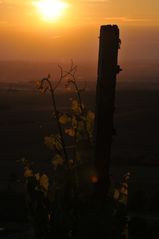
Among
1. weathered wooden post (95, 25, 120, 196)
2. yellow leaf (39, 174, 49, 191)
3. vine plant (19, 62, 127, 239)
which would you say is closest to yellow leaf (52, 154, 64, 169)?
vine plant (19, 62, 127, 239)

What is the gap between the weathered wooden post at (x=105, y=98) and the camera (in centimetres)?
575

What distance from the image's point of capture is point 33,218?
20.4 feet

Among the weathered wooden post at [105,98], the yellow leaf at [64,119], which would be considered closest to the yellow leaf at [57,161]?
the yellow leaf at [64,119]

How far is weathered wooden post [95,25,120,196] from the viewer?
5.75m

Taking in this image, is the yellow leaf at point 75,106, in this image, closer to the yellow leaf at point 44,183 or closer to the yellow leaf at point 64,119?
the yellow leaf at point 64,119

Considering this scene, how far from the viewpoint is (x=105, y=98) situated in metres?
5.85

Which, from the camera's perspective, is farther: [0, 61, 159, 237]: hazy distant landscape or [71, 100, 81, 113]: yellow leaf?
[0, 61, 159, 237]: hazy distant landscape

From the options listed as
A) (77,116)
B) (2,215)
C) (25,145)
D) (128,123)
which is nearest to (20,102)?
(128,123)

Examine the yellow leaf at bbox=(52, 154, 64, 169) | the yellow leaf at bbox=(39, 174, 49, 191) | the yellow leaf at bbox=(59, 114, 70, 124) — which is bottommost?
the yellow leaf at bbox=(39, 174, 49, 191)

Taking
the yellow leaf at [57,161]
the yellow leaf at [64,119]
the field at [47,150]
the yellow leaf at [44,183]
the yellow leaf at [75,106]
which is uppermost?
the yellow leaf at [75,106]

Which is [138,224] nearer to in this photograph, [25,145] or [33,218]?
[33,218]

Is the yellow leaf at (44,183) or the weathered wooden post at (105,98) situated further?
the yellow leaf at (44,183)

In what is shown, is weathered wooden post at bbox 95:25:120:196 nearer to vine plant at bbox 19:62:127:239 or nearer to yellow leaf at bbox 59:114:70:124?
vine plant at bbox 19:62:127:239

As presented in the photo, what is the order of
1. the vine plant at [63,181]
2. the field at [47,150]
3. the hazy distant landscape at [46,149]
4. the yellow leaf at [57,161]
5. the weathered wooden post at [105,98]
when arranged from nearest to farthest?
the weathered wooden post at [105,98] → the vine plant at [63,181] → the yellow leaf at [57,161] → the hazy distant landscape at [46,149] → the field at [47,150]
